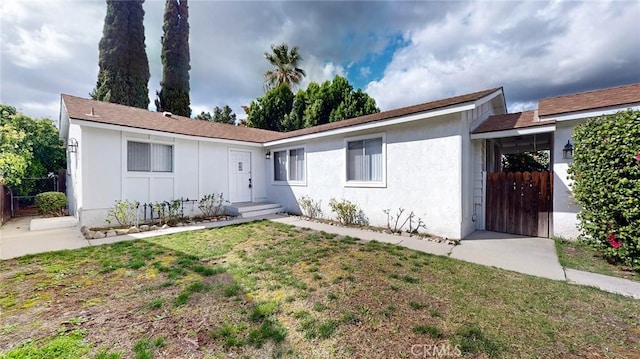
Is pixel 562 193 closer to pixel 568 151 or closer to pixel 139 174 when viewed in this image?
pixel 568 151

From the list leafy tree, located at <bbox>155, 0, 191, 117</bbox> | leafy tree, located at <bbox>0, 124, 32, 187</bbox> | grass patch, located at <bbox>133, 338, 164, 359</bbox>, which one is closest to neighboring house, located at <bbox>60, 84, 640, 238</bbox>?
leafy tree, located at <bbox>0, 124, 32, 187</bbox>

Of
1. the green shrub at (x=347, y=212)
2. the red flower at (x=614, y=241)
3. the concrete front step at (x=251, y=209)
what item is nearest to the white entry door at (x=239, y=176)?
the concrete front step at (x=251, y=209)

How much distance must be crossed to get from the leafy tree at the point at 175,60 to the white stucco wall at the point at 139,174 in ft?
51.8

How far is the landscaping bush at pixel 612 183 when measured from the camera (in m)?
4.21

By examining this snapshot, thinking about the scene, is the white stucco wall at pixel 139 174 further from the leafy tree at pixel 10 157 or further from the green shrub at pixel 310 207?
the green shrub at pixel 310 207

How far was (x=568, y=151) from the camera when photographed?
20.1ft

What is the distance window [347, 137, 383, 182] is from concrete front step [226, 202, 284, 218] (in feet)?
13.4

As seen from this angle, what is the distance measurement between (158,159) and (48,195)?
17.0 feet

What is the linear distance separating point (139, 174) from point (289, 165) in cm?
→ 562

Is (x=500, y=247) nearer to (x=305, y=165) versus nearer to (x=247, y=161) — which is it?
(x=305, y=165)

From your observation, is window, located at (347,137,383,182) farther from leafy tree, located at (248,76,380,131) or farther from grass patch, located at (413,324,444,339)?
leafy tree, located at (248,76,380,131)

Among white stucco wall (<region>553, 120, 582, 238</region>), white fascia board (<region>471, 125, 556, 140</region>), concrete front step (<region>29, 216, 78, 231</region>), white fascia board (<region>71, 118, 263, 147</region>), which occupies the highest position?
white fascia board (<region>71, 118, 263, 147</region>)

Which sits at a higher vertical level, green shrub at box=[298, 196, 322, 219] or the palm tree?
the palm tree

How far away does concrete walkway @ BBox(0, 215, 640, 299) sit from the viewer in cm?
412
